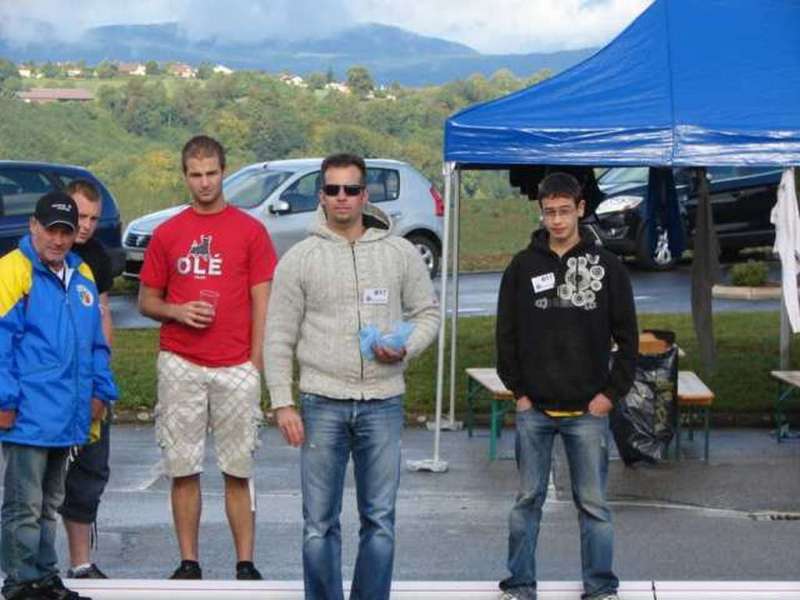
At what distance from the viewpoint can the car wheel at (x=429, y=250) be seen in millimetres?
24703

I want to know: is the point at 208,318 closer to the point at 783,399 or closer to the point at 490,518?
the point at 490,518

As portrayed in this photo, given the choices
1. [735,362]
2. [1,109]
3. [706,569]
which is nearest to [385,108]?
[1,109]

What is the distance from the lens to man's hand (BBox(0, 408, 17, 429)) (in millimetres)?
7227

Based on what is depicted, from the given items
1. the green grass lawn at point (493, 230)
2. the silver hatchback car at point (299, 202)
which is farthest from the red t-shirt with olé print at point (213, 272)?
the green grass lawn at point (493, 230)

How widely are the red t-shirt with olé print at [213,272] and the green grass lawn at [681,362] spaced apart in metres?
6.25

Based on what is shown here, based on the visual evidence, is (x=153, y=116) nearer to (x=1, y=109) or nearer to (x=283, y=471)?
(x=1, y=109)

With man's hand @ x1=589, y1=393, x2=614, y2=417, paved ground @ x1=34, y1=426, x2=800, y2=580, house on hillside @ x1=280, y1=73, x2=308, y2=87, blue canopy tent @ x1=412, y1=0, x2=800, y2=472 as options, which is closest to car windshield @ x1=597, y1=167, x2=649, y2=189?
blue canopy tent @ x1=412, y1=0, x2=800, y2=472

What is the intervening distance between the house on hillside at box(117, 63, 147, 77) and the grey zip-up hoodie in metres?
41.6

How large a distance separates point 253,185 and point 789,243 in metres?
12.8

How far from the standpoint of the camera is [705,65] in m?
12.4

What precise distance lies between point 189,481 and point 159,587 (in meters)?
0.57

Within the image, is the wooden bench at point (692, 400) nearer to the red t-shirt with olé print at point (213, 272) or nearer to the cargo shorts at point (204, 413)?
the cargo shorts at point (204, 413)

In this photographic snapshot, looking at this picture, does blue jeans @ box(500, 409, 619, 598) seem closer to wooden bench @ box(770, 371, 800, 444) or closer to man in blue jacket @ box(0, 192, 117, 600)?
man in blue jacket @ box(0, 192, 117, 600)

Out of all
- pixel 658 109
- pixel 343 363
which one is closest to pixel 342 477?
pixel 343 363
